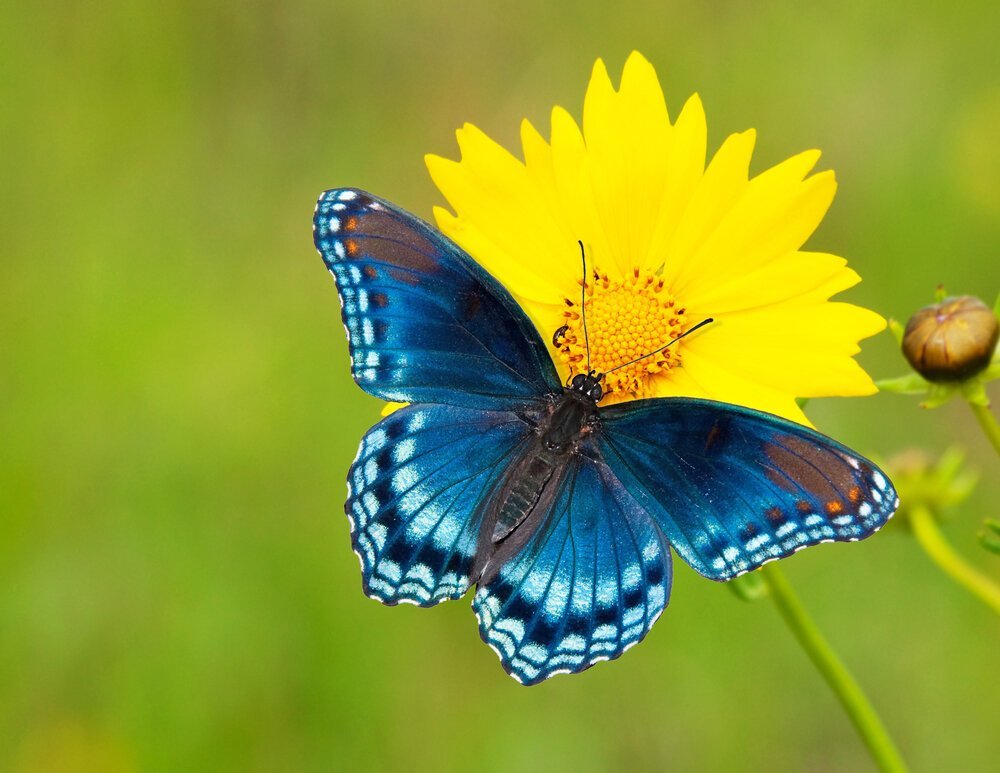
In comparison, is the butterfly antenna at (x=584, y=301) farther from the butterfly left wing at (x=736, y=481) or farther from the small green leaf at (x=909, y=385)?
the small green leaf at (x=909, y=385)

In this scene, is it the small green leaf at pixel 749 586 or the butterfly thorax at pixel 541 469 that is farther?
the butterfly thorax at pixel 541 469

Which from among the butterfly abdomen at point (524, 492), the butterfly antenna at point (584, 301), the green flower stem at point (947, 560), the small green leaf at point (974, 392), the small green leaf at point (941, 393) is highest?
the butterfly antenna at point (584, 301)

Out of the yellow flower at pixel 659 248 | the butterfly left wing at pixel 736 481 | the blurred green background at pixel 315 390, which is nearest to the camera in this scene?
the butterfly left wing at pixel 736 481

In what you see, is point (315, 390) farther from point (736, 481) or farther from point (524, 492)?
point (736, 481)

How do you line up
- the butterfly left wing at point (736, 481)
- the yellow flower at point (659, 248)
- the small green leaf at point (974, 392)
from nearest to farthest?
the butterfly left wing at point (736, 481), the small green leaf at point (974, 392), the yellow flower at point (659, 248)

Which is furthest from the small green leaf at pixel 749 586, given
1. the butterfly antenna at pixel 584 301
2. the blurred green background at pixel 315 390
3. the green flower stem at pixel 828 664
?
the blurred green background at pixel 315 390

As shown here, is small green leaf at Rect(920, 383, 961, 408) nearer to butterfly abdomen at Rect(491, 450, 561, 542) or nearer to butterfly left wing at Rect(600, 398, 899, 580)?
butterfly left wing at Rect(600, 398, 899, 580)

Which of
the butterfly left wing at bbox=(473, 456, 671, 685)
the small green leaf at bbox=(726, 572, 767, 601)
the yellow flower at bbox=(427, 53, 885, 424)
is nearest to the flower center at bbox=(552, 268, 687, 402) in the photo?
the yellow flower at bbox=(427, 53, 885, 424)
